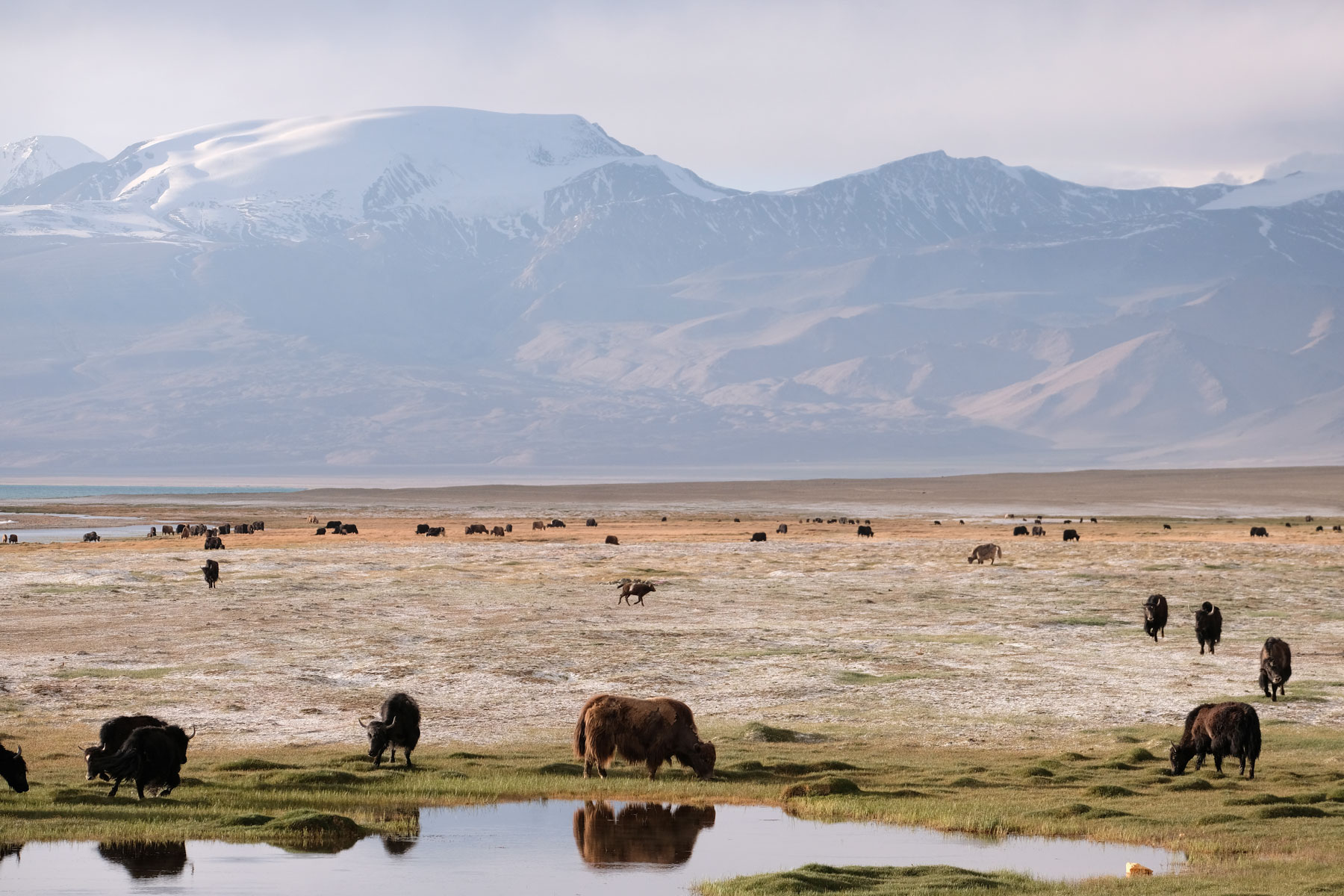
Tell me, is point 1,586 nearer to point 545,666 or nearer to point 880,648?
point 545,666

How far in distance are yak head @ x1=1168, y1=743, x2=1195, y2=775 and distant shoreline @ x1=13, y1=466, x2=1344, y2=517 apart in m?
115

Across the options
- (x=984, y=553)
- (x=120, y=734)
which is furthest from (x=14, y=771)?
(x=984, y=553)

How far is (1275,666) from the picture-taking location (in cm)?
2842

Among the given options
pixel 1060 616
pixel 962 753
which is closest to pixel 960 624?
pixel 1060 616

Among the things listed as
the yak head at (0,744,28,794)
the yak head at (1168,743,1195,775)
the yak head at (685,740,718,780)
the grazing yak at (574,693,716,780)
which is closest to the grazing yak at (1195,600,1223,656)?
the yak head at (1168,743,1195,775)

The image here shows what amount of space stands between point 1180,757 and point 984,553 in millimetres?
41823

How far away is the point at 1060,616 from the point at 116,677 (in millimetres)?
25182

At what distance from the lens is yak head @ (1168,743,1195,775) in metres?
21.5

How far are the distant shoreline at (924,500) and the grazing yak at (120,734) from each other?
390ft

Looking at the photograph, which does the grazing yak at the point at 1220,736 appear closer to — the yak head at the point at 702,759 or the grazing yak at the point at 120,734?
the yak head at the point at 702,759

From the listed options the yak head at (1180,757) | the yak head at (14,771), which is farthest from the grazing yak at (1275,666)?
the yak head at (14,771)

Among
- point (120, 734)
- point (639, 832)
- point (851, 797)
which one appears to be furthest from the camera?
point (851, 797)

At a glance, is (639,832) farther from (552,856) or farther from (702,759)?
(702,759)

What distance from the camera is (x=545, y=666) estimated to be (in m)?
33.2
